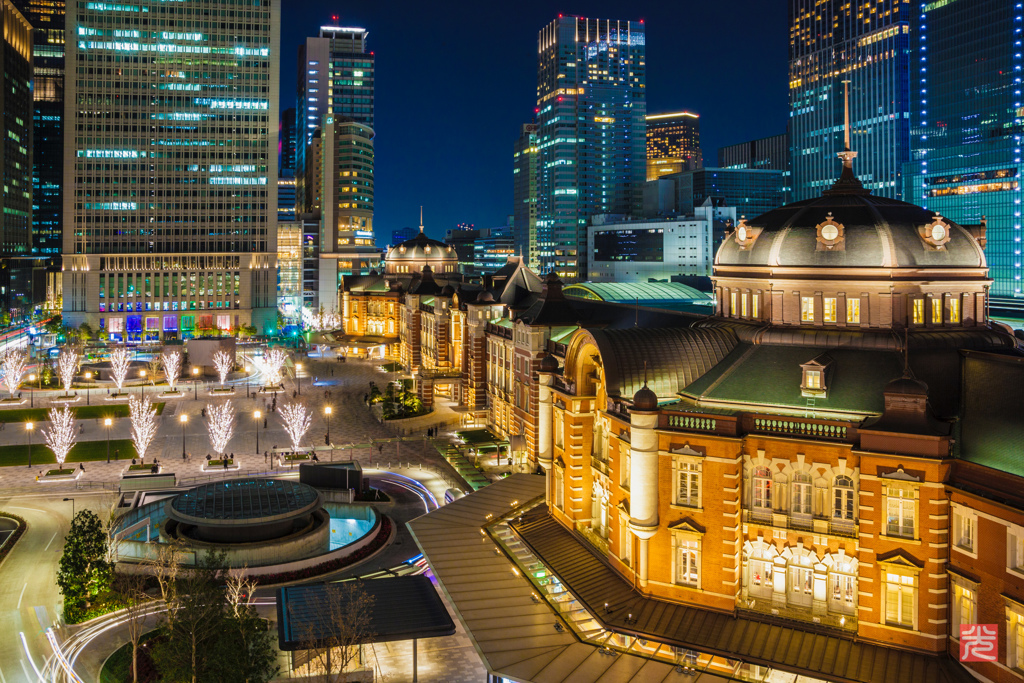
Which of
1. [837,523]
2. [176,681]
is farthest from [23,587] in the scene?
[837,523]

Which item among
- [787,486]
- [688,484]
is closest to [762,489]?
[787,486]

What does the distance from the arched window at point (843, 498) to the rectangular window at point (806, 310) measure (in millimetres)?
12302

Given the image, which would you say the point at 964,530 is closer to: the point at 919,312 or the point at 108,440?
the point at 919,312

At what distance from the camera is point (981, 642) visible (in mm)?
35562

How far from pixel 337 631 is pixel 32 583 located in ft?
84.5

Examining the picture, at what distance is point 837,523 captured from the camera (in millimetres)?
41375

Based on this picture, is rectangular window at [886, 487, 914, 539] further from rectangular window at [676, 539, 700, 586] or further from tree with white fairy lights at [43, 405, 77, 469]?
tree with white fairy lights at [43, 405, 77, 469]

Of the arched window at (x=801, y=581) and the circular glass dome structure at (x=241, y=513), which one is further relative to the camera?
the circular glass dome structure at (x=241, y=513)

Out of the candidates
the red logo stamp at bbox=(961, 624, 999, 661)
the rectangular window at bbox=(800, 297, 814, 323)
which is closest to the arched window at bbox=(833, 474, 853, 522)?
the red logo stamp at bbox=(961, 624, 999, 661)

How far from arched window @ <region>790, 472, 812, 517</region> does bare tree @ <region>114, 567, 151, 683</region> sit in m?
32.1

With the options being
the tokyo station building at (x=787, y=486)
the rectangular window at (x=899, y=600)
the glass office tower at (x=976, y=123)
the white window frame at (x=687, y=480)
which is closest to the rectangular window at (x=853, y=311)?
the tokyo station building at (x=787, y=486)

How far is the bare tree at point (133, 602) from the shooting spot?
43.1m

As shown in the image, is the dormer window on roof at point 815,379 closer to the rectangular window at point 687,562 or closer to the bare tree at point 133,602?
the rectangular window at point 687,562

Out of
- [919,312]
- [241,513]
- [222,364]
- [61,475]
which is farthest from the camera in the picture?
[222,364]
